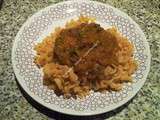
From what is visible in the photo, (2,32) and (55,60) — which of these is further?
(2,32)

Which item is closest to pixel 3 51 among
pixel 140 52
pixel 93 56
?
pixel 93 56

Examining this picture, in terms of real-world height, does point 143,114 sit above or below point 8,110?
above

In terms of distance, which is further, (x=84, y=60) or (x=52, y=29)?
(x=52, y=29)

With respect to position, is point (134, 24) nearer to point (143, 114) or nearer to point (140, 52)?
point (140, 52)

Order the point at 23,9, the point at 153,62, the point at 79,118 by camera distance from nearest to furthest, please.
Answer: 1. the point at 79,118
2. the point at 153,62
3. the point at 23,9
